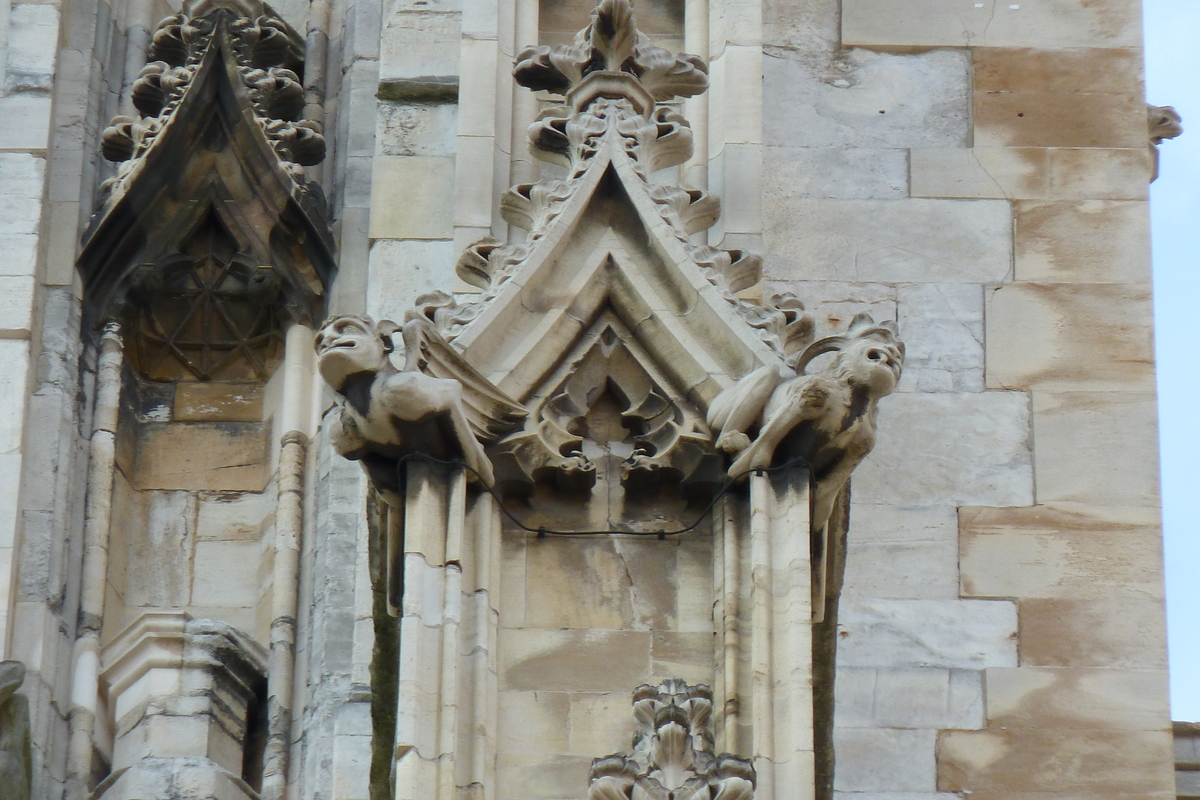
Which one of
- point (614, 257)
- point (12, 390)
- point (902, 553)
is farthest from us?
point (12, 390)

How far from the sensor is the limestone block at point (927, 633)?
11.0 meters

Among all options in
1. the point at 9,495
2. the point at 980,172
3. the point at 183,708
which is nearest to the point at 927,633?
the point at 980,172

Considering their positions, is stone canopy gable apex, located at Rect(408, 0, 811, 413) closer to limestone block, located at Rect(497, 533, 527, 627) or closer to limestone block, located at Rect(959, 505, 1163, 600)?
limestone block, located at Rect(497, 533, 527, 627)

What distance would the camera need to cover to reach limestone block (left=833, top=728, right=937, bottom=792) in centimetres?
1077

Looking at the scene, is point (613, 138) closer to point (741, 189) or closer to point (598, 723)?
point (741, 189)

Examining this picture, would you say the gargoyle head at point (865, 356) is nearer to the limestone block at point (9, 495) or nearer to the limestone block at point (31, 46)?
the limestone block at point (9, 495)

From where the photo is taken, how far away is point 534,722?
950 centimetres

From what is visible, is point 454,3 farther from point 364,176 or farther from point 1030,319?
point 1030,319

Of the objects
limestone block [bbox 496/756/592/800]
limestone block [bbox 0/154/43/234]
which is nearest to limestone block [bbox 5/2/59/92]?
limestone block [bbox 0/154/43/234]

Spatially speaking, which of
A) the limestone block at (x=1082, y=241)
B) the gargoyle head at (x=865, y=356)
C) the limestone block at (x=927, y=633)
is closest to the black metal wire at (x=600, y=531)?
the gargoyle head at (x=865, y=356)

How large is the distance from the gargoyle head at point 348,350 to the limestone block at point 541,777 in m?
0.98

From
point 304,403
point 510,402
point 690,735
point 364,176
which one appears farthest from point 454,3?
point 690,735

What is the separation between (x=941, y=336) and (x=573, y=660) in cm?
242

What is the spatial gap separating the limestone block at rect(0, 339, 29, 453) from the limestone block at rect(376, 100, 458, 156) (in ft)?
4.10
